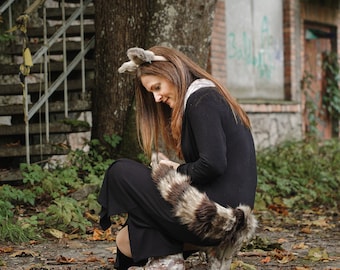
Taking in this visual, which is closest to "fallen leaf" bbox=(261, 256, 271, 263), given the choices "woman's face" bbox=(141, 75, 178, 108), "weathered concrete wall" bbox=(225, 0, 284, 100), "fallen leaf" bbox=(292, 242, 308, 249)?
"fallen leaf" bbox=(292, 242, 308, 249)

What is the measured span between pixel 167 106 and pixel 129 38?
10.8ft

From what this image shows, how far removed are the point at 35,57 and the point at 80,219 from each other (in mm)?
1894

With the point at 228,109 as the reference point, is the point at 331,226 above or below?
below

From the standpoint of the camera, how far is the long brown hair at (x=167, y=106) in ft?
11.7

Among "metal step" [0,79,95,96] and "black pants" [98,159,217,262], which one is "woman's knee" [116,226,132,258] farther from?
"metal step" [0,79,95,96]

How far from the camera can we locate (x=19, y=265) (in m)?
4.48

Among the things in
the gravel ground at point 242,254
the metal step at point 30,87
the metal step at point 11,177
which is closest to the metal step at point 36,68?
the metal step at point 30,87

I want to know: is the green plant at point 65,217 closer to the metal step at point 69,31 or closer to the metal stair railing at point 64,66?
the metal stair railing at point 64,66

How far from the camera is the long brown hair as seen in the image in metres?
3.57

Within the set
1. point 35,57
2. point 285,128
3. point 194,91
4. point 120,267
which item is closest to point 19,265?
point 120,267

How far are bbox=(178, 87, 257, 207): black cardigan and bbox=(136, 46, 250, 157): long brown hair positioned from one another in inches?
2.3

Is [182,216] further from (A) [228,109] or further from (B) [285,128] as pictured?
(B) [285,128]

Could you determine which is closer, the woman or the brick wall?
the woman

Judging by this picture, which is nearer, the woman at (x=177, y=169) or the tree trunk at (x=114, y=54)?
the woman at (x=177, y=169)
